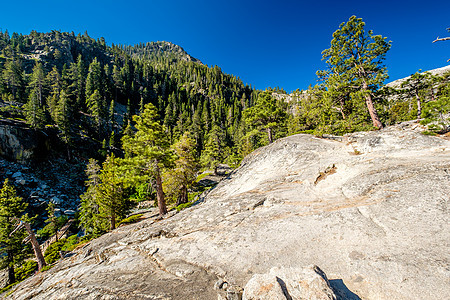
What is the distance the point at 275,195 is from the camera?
8.27 m

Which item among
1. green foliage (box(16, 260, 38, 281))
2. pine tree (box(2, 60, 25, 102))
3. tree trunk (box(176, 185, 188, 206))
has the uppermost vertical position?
pine tree (box(2, 60, 25, 102))

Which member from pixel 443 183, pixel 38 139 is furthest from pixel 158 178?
pixel 38 139

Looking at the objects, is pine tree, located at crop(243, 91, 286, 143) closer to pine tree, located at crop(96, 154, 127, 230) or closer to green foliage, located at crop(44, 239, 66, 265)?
pine tree, located at crop(96, 154, 127, 230)

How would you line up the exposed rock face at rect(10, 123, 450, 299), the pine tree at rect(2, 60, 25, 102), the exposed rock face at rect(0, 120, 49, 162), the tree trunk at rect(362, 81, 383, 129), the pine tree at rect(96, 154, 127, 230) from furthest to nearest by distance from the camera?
the pine tree at rect(2, 60, 25, 102) → the exposed rock face at rect(0, 120, 49, 162) → the pine tree at rect(96, 154, 127, 230) → the tree trunk at rect(362, 81, 383, 129) → the exposed rock face at rect(10, 123, 450, 299)

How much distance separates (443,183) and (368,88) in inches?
515

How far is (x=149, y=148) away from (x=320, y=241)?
13.1 meters

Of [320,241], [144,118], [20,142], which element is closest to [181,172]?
[144,118]

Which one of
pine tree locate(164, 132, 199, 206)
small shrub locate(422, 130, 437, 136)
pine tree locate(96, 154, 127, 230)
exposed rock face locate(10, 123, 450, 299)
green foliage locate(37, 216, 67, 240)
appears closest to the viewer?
exposed rock face locate(10, 123, 450, 299)

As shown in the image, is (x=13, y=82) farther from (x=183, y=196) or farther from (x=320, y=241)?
(x=320, y=241)

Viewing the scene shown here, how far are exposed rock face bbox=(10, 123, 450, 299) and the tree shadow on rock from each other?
3 centimetres

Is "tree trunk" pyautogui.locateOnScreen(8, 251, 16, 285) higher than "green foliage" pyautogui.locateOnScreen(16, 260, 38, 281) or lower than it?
higher

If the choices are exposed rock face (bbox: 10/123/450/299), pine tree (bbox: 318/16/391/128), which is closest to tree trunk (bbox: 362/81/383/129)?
pine tree (bbox: 318/16/391/128)

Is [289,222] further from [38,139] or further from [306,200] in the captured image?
[38,139]

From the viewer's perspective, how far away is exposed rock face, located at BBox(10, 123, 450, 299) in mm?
3898
